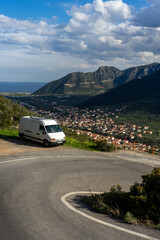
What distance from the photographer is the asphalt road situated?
5.27 m

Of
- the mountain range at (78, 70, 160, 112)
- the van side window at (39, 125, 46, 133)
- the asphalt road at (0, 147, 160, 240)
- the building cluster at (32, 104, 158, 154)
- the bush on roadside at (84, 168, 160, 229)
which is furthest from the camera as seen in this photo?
the mountain range at (78, 70, 160, 112)

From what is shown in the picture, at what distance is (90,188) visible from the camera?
28.7ft

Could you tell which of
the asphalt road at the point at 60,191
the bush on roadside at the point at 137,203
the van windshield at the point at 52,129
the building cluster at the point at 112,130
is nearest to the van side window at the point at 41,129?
the van windshield at the point at 52,129

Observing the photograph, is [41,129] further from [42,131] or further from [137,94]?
Result: [137,94]

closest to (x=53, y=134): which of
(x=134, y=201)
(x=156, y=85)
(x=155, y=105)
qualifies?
(x=134, y=201)

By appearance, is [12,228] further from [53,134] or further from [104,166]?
[53,134]

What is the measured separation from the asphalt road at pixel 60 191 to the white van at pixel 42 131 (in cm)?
138

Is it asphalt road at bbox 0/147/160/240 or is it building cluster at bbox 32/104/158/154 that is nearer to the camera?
asphalt road at bbox 0/147/160/240

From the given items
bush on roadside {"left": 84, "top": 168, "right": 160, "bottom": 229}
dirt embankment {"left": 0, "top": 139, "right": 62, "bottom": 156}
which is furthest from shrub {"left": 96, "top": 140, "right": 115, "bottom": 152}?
bush on roadside {"left": 84, "top": 168, "right": 160, "bottom": 229}

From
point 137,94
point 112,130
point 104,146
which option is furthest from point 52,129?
point 137,94

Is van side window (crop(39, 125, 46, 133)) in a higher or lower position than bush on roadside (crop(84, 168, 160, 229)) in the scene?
higher

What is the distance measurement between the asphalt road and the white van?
138 centimetres

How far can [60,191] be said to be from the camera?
26.7 ft

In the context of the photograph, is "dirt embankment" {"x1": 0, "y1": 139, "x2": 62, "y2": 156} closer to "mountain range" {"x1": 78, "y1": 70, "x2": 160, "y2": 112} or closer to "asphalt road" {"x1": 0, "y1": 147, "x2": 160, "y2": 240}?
"asphalt road" {"x1": 0, "y1": 147, "x2": 160, "y2": 240}
